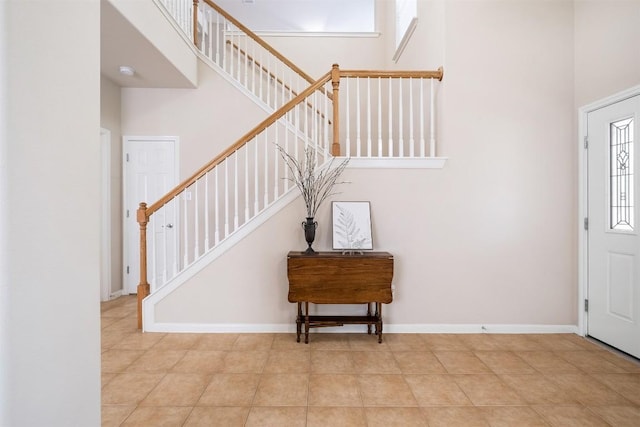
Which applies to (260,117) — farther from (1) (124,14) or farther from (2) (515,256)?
(2) (515,256)

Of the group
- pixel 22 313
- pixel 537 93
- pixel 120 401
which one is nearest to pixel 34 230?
pixel 22 313

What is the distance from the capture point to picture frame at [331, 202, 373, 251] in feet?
10.2

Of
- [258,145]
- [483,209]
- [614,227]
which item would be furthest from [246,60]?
[614,227]

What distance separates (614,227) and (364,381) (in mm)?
2383

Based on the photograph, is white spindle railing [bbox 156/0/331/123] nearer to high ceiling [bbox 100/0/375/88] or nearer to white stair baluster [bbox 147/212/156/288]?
high ceiling [bbox 100/0/375/88]

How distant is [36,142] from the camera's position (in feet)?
3.09

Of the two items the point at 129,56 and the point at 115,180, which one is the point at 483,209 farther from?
the point at 115,180

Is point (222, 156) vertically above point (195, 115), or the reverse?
point (195, 115)

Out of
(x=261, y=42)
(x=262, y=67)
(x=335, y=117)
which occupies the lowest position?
(x=335, y=117)

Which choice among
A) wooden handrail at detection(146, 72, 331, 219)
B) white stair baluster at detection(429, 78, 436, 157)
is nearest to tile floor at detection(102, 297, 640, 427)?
wooden handrail at detection(146, 72, 331, 219)

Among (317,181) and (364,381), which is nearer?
(364,381)

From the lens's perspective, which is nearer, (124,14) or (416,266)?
(124,14)

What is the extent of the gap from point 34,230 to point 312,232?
2.23 meters

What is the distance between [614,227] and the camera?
2.81 metres
